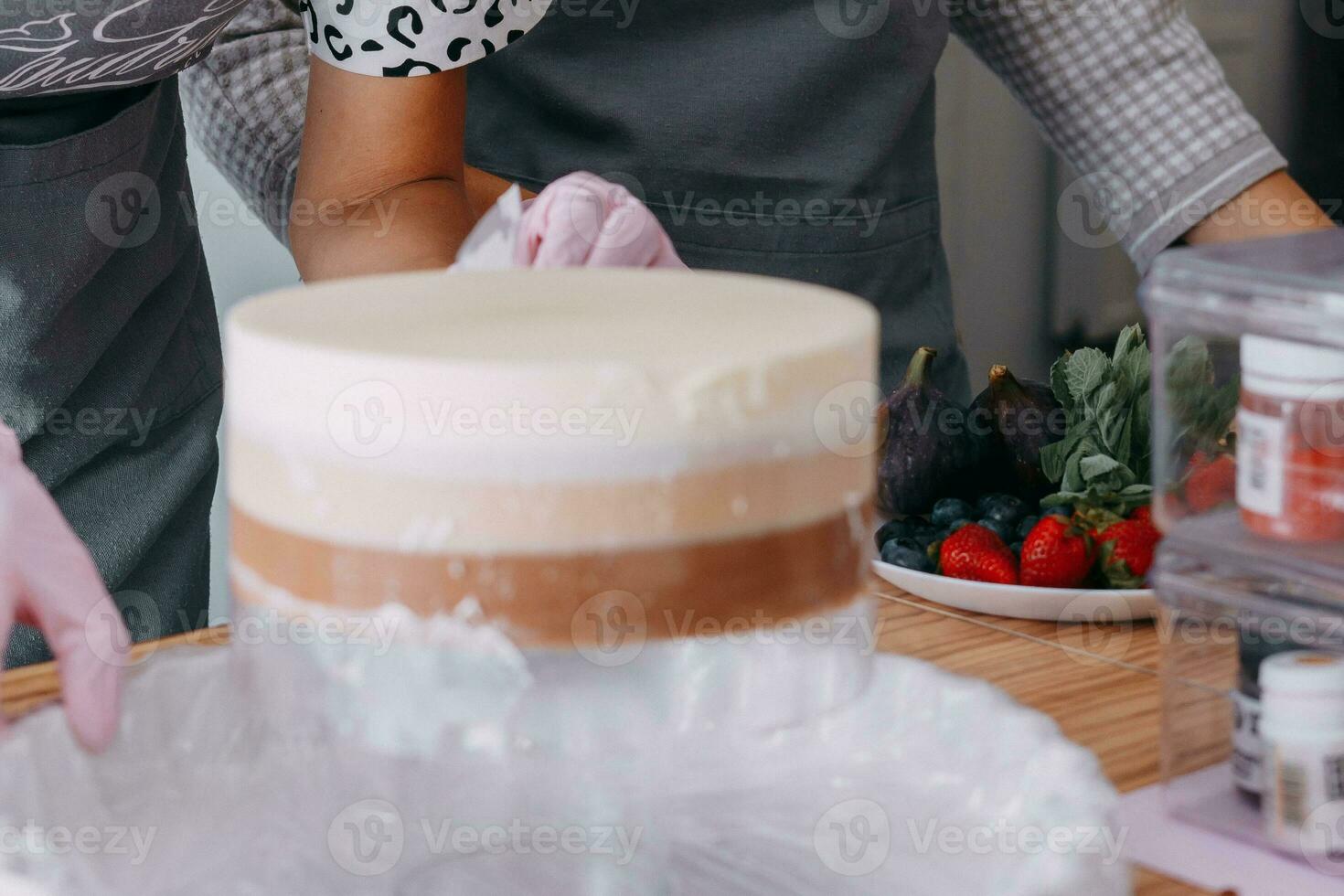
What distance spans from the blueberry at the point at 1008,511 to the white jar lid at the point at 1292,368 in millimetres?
282

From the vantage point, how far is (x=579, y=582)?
1.24 feet

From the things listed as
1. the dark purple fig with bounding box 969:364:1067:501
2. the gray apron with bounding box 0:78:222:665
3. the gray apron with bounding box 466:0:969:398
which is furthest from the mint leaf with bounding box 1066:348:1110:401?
the gray apron with bounding box 0:78:222:665

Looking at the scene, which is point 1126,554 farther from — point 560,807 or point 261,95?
point 261,95

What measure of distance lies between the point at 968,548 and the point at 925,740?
0.28 metres

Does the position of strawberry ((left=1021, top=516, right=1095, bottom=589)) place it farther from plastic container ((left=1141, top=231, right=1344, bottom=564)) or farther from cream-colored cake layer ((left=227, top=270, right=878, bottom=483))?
cream-colored cake layer ((left=227, top=270, right=878, bottom=483))

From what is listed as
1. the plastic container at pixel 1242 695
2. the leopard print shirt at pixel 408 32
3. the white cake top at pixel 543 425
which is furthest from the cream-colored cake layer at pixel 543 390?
the leopard print shirt at pixel 408 32

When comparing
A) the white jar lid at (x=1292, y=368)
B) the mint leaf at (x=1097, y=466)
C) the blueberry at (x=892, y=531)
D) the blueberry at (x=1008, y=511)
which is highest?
the white jar lid at (x=1292, y=368)

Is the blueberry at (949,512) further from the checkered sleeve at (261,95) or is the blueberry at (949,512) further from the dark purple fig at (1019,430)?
the checkered sleeve at (261,95)

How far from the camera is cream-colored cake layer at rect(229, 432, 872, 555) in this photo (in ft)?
1.23

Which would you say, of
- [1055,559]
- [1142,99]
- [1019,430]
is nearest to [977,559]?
[1055,559]

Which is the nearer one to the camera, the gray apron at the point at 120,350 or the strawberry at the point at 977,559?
the strawberry at the point at 977,559

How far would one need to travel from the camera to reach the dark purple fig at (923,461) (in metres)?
0.87

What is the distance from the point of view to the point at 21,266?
100 cm

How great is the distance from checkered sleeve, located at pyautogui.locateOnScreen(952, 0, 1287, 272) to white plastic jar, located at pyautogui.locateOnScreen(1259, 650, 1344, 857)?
91 centimetres
